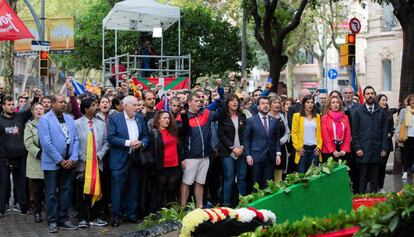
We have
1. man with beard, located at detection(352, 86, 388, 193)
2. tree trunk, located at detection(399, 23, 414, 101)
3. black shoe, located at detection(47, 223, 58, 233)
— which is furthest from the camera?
tree trunk, located at detection(399, 23, 414, 101)

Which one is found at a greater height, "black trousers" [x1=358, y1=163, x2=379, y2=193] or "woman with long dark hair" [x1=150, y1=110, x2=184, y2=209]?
"woman with long dark hair" [x1=150, y1=110, x2=184, y2=209]

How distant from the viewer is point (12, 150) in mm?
13211

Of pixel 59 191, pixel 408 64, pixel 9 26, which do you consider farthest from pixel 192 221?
pixel 9 26

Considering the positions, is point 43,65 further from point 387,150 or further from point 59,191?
point 387,150

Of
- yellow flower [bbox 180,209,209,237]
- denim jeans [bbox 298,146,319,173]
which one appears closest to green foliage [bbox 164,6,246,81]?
denim jeans [bbox 298,146,319,173]

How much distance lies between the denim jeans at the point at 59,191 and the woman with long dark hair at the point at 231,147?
8.04 ft

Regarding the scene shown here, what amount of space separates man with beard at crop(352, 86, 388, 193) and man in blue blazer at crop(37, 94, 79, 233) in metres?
4.72

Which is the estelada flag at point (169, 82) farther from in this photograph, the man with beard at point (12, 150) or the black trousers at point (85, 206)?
the black trousers at point (85, 206)

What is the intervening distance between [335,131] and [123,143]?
348cm

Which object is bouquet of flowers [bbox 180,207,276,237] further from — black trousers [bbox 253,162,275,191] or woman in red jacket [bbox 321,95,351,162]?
woman in red jacket [bbox 321,95,351,162]

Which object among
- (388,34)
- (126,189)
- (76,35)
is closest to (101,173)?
(126,189)

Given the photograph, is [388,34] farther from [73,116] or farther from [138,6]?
[73,116]

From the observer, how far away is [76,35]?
3247 cm

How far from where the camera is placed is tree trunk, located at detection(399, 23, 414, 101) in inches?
734
